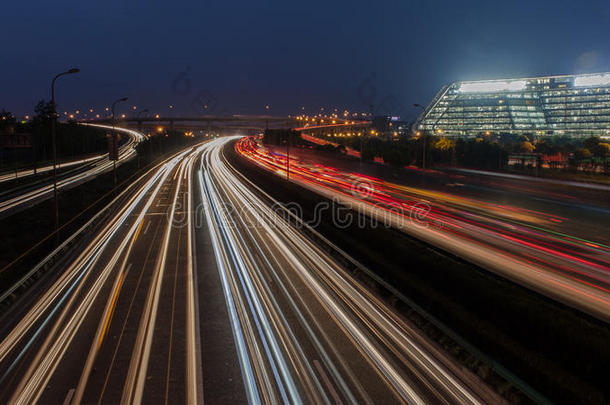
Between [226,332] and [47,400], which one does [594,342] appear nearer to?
[226,332]

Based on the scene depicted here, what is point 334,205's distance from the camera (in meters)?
36.4

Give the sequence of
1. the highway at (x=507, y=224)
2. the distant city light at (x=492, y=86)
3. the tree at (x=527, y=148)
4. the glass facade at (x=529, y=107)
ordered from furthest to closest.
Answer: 1. the distant city light at (x=492, y=86)
2. the glass facade at (x=529, y=107)
3. the tree at (x=527, y=148)
4. the highway at (x=507, y=224)

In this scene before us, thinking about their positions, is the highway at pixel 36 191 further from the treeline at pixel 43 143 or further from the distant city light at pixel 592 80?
the distant city light at pixel 592 80

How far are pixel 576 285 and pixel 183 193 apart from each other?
130 feet

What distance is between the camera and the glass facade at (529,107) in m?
146

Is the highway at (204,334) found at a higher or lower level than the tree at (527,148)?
lower

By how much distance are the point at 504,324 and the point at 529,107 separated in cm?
17067

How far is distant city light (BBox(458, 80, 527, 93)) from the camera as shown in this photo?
159m

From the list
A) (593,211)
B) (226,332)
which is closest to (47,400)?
(226,332)

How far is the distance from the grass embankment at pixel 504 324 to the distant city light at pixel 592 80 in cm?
16823

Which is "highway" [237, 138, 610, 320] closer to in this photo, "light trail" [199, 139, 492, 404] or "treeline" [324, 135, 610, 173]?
"light trail" [199, 139, 492, 404]

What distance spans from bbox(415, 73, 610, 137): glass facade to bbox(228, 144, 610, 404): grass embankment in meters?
156

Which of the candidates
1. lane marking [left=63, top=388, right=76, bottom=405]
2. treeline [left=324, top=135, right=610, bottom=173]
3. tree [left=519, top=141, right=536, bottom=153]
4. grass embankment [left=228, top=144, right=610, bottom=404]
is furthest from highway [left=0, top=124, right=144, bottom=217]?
tree [left=519, top=141, right=536, bottom=153]

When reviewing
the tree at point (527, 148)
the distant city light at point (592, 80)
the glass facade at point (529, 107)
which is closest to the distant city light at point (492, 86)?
the glass facade at point (529, 107)
